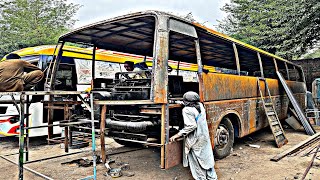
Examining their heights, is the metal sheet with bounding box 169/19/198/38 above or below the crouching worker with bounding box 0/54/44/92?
above

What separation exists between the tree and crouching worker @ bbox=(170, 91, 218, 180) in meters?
17.0

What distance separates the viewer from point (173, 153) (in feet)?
12.5

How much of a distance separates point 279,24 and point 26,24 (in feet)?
55.1

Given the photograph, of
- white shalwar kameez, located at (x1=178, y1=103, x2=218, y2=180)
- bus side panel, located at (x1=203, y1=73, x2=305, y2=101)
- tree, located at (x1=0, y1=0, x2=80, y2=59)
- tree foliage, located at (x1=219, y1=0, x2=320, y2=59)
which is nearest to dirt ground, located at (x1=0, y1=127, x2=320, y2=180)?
white shalwar kameez, located at (x1=178, y1=103, x2=218, y2=180)

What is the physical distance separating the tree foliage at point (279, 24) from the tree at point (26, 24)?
13171 mm

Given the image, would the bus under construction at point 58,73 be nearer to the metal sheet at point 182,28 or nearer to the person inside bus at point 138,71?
the person inside bus at point 138,71

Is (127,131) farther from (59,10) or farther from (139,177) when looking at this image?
(59,10)

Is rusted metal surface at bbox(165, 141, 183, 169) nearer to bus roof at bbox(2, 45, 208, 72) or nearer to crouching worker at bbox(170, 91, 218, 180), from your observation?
crouching worker at bbox(170, 91, 218, 180)

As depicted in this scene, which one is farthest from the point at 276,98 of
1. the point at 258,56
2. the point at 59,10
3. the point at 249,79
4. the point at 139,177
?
the point at 59,10

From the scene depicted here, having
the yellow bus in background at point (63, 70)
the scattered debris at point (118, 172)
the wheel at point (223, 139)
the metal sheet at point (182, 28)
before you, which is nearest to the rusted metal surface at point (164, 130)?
the scattered debris at point (118, 172)

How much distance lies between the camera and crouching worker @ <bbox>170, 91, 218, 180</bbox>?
3818 millimetres

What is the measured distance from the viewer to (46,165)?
5.04 meters

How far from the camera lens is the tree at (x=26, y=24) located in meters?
17.8

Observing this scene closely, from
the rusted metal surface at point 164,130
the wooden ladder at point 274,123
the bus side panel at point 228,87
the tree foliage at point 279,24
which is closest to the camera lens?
the rusted metal surface at point 164,130
